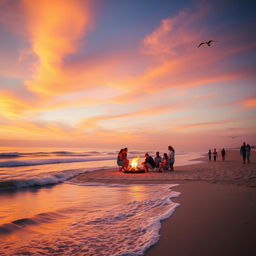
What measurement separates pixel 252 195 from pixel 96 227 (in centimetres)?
602

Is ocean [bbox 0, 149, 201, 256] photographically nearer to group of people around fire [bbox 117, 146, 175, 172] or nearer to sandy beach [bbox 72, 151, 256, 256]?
sandy beach [bbox 72, 151, 256, 256]

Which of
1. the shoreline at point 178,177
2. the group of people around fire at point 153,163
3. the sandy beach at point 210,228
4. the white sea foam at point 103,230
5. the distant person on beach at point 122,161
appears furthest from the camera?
the distant person on beach at point 122,161

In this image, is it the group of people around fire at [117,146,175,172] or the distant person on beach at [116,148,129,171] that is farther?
the distant person on beach at [116,148,129,171]

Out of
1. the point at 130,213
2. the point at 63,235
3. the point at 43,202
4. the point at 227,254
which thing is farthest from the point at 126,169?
the point at 227,254

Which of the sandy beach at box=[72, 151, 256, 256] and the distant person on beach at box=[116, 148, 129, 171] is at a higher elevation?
the distant person on beach at box=[116, 148, 129, 171]

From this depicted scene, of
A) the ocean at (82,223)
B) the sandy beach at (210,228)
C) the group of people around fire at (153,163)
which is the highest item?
the group of people around fire at (153,163)

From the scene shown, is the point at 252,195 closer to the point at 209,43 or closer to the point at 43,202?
the point at 43,202

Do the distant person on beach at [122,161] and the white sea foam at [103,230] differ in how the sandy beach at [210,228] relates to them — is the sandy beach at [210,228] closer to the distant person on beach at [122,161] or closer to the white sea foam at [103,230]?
the white sea foam at [103,230]

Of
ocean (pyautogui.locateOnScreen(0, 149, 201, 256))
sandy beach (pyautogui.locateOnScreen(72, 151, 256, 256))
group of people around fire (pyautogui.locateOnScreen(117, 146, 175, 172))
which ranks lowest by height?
ocean (pyautogui.locateOnScreen(0, 149, 201, 256))

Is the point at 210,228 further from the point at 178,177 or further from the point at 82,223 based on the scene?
the point at 178,177

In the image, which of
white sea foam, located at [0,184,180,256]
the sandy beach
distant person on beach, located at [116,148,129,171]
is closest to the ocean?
white sea foam, located at [0,184,180,256]

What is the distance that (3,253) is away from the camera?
415cm

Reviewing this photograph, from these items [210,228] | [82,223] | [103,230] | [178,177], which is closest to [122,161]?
[178,177]

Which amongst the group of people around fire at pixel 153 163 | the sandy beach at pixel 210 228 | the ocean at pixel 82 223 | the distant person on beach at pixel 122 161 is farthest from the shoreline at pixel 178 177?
the sandy beach at pixel 210 228
